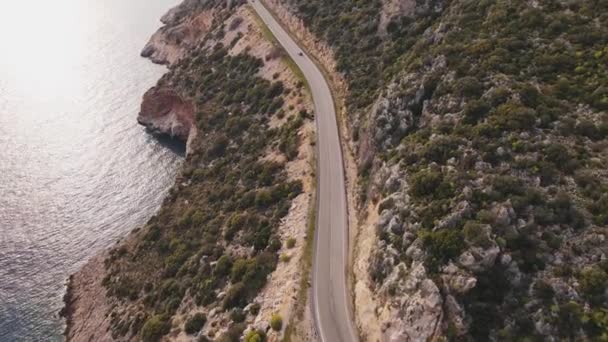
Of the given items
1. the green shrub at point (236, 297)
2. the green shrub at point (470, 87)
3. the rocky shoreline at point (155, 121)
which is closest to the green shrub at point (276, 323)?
the green shrub at point (236, 297)

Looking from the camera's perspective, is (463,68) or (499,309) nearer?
(499,309)

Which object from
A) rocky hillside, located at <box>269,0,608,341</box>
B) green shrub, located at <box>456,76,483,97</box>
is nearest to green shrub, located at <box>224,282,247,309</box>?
rocky hillside, located at <box>269,0,608,341</box>

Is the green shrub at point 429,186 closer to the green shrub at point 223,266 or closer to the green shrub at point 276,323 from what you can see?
the green shrub at point 276,323

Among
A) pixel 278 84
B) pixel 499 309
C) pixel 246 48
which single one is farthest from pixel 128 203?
pixel 499 309

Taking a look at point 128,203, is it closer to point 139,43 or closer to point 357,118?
point 357,118

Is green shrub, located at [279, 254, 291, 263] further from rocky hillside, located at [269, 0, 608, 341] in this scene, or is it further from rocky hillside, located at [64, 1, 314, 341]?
rocky hillside, located at [269, 0, 608, 341]

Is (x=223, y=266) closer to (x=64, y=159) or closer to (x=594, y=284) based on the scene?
A: (x=594, y=284)
